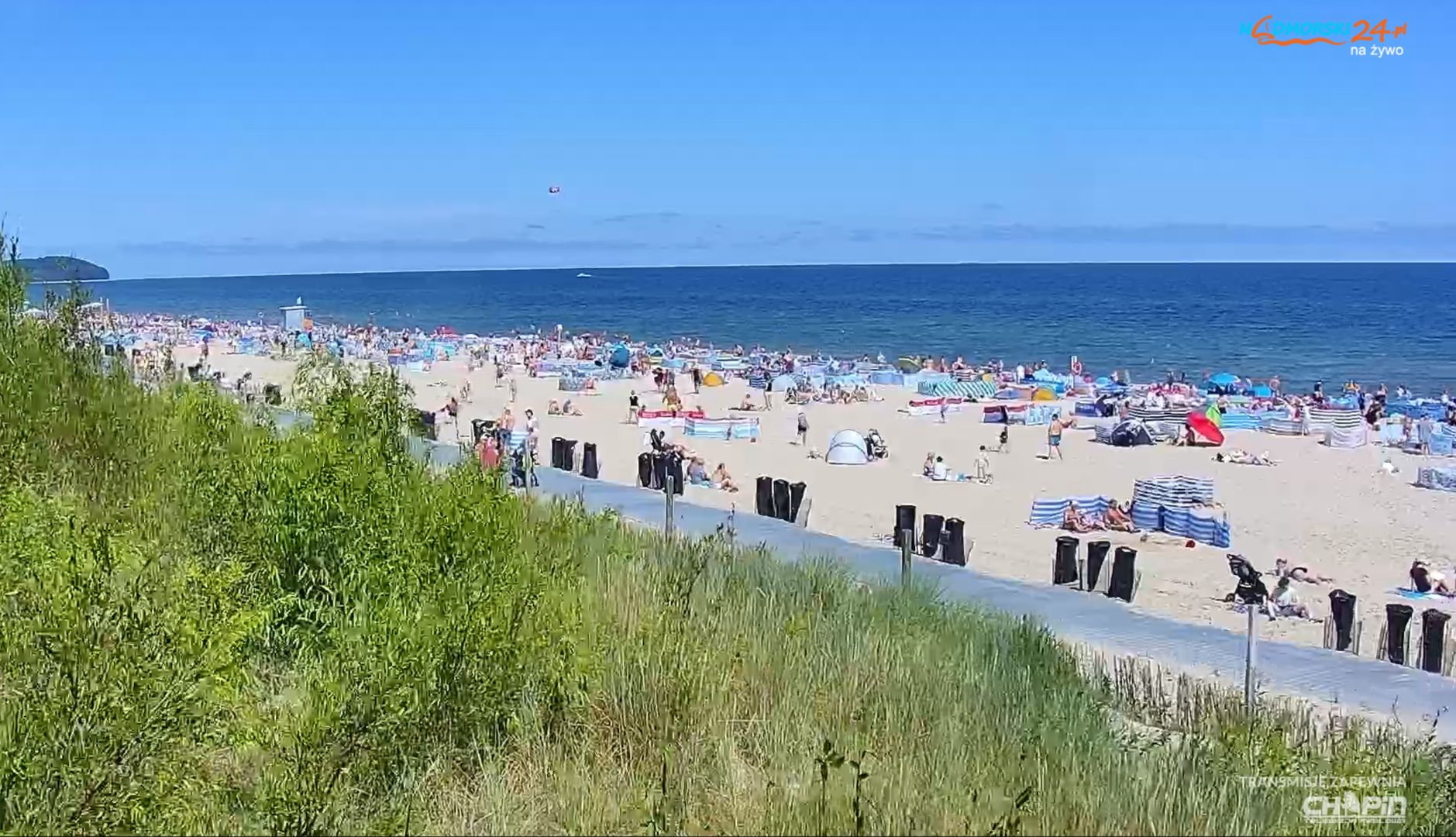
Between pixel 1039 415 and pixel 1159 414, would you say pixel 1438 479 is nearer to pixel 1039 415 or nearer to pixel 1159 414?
pixel 1159 414

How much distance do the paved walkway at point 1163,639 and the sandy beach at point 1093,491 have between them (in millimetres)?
2782

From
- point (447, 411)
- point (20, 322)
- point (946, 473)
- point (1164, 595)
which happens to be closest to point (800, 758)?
point (20, 322)

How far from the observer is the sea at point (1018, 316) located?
169ft

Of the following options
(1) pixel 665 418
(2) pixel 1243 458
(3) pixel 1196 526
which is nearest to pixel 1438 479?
(2) pixel 1243 458

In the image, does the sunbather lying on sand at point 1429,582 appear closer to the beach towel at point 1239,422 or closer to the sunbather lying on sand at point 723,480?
the sunbather lying on sand at point 723,480

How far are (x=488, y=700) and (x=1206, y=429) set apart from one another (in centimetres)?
2373

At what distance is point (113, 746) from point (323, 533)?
194cm

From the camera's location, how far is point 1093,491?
765 inches

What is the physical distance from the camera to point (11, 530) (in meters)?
3.58

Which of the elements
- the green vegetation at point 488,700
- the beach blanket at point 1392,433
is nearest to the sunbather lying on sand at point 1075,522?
the green vegetation at point 488,700

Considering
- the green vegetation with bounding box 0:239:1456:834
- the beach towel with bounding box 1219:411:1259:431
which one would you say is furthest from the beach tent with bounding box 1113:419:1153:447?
the green vegetation with bounding box 0:239:1456:834

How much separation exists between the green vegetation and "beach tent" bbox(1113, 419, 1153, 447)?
20.0 meters

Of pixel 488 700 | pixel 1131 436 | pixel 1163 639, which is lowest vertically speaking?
pixel 1131 436

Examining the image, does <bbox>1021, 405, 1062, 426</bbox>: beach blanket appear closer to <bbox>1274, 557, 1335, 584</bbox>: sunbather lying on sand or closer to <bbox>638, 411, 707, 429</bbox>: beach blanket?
<bbox>638, 411, 707, 429</bbox>: beach blanket
